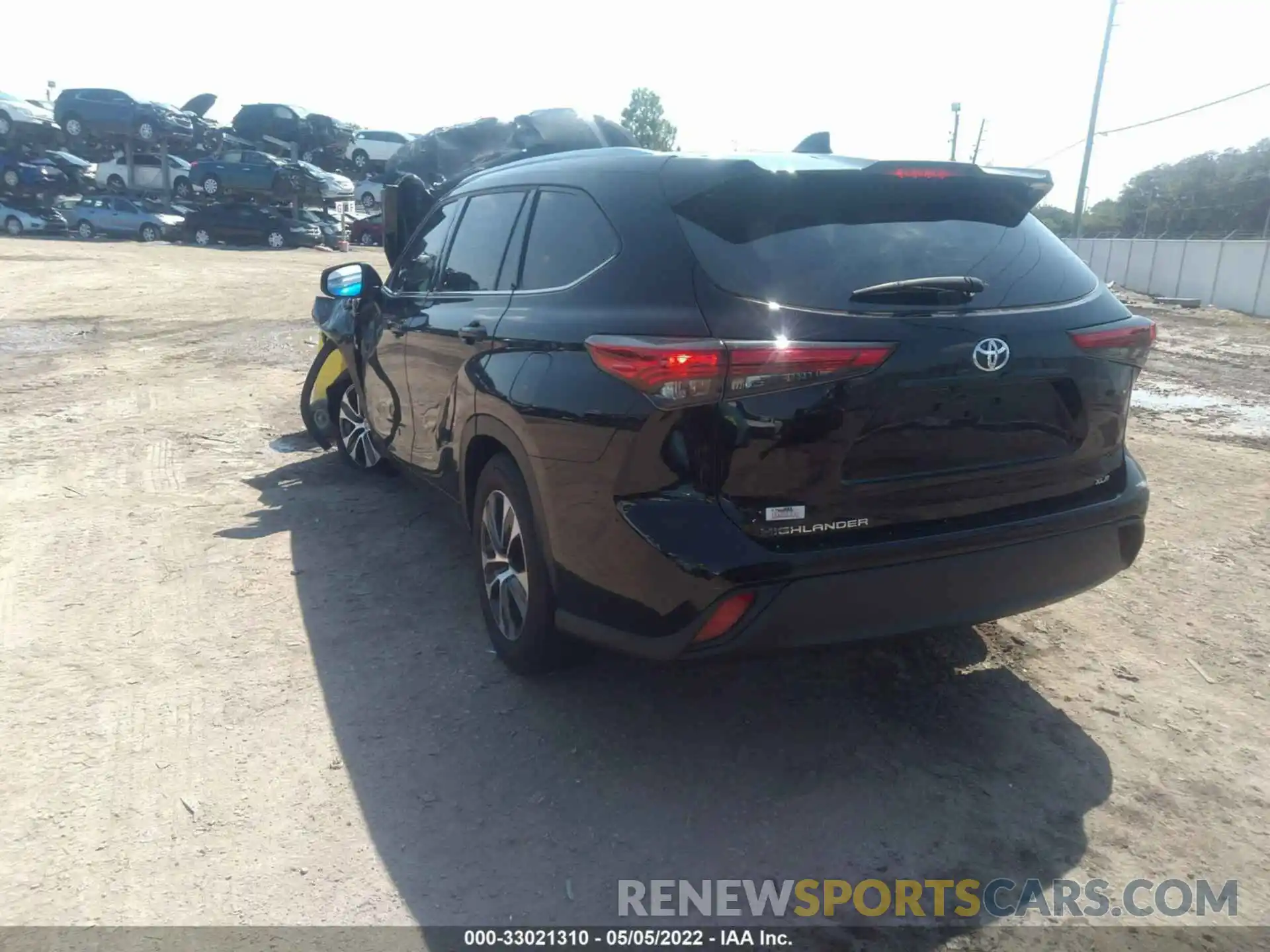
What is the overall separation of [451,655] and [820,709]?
4.91 ft

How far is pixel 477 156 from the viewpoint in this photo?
507 inches

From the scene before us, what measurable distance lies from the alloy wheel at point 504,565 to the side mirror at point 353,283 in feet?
7.09

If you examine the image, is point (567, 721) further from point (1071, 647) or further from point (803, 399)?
point (1071, 647)

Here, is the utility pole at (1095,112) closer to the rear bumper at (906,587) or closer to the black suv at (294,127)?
the black suv at (294,127)

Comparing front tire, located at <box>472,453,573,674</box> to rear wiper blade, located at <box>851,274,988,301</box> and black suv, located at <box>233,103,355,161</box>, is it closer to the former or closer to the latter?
rear wiper blade, located at <box>851,274,988,301</box>

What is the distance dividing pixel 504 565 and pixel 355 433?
118 inches

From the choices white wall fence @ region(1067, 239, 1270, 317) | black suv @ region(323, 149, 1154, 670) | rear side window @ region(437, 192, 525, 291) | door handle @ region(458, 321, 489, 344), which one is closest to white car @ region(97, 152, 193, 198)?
white wall fence @ region(1067, 239, 1270, 317)

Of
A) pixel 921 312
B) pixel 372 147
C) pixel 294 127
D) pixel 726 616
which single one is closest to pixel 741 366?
pixel 921 312

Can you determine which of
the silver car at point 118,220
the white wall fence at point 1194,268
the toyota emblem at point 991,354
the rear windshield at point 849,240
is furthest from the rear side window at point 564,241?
the silver car at point 118,220

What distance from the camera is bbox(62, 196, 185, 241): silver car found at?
3131 centimetres

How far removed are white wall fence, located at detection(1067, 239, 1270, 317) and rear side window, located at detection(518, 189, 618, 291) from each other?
694 inches

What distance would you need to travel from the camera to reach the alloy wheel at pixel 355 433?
626cm

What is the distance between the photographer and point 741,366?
2645 millimetres

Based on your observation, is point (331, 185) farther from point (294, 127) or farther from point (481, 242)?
point (481, 242)
